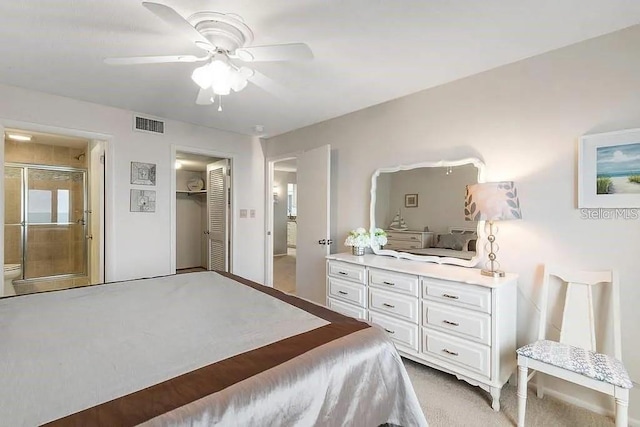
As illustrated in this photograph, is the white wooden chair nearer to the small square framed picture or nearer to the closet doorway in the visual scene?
the small square framed picture

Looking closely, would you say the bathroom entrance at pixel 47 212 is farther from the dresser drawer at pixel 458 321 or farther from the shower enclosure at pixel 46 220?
the dresser drawer at pixel 458 321

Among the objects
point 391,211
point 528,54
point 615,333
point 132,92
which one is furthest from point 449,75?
point 132,92

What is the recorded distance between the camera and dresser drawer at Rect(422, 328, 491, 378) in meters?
1.97

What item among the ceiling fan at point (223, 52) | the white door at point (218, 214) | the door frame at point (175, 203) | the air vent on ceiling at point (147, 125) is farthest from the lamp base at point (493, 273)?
the air vent on ceiling at point (147, 125)

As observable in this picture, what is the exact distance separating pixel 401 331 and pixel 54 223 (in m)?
5.43

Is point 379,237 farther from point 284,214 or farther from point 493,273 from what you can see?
point 284,214

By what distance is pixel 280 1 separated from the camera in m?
1.60

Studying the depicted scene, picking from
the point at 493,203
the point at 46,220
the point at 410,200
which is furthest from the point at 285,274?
the point at 493,203

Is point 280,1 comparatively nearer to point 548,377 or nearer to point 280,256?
point 548,377

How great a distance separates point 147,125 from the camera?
11.3ft

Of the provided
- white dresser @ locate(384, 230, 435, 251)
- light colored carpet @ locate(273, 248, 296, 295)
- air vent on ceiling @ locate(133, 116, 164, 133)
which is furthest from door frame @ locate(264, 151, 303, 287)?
white dresser @ locate(384, 230, 435, 251)

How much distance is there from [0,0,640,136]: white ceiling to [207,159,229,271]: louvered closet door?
1696 millimetres

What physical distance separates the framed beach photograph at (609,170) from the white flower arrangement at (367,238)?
153 centimetres

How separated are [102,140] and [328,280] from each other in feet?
9.25
